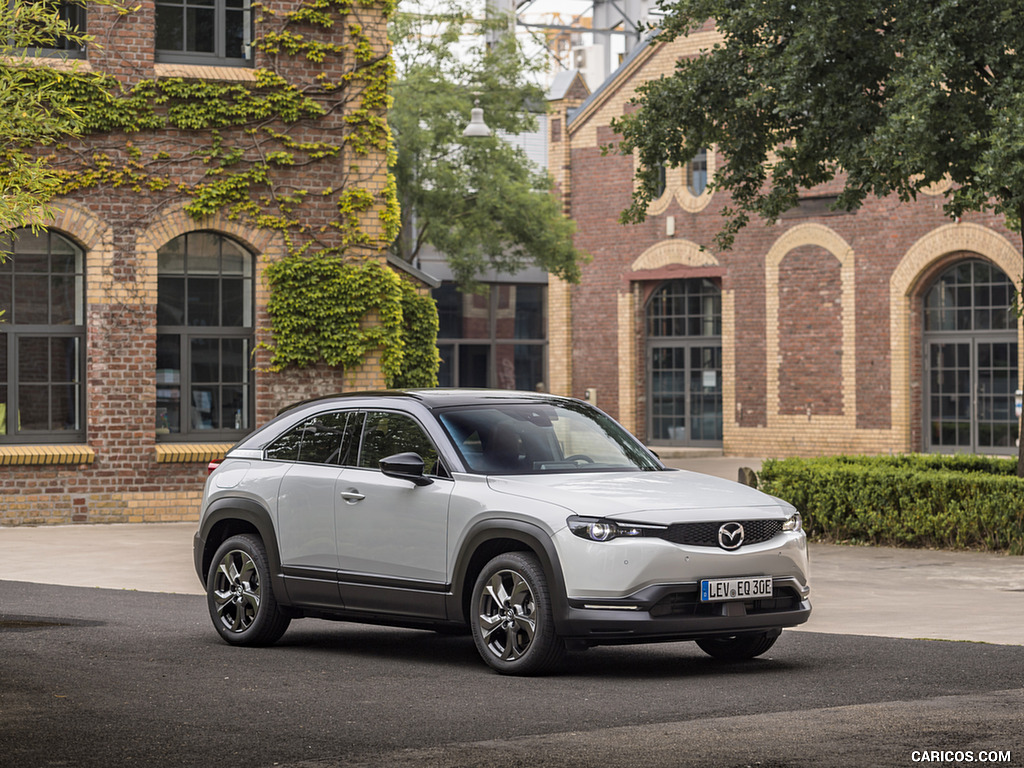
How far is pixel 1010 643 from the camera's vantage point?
982 centimetres

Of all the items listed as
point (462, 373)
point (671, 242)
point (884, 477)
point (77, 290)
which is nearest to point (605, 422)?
point (884, 477)

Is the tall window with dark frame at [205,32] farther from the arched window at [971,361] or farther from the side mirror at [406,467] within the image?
the arched window at [971,361]

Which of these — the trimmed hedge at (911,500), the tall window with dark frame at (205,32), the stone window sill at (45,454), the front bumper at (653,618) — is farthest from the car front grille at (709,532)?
the tall window with dark frame at (205,32)

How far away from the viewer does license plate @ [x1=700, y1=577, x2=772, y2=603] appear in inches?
323

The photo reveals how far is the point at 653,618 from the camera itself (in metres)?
8.10

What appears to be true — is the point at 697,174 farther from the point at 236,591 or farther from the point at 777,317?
the point at 236,591

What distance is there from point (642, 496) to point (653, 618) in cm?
69

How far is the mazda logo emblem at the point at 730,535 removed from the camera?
830 centimetres

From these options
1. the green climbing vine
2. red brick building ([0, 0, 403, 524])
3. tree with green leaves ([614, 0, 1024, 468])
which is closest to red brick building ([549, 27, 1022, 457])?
the green climbing vine

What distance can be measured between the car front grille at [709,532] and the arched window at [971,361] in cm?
2083

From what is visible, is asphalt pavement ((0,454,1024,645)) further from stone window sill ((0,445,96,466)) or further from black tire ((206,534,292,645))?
black tire ((206,534,292,645))

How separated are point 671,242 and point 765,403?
430 centimetres

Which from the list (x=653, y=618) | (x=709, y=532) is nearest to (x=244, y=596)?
(x=653, y=618)

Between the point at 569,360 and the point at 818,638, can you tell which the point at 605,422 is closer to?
the point at 818,638
